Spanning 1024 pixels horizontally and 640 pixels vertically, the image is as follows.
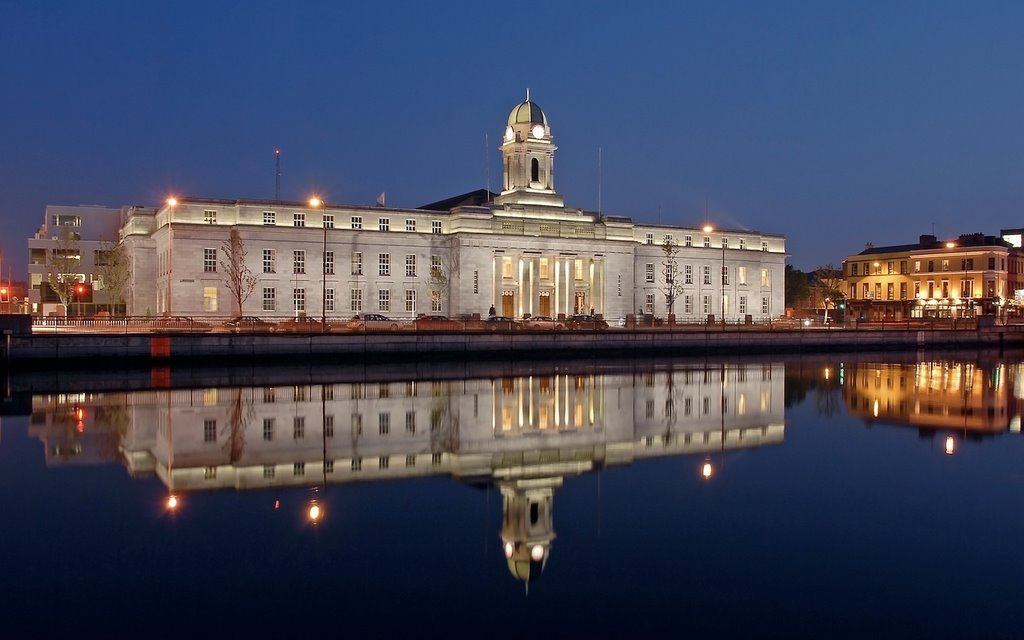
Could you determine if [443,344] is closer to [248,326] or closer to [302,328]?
[302,328]

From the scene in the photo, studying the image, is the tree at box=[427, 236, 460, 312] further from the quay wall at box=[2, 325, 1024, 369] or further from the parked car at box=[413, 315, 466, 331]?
the quay wall at box=[2, 325, 1024, 369]

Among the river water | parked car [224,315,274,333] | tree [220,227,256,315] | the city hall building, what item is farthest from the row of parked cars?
the river water

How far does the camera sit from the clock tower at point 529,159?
285ft

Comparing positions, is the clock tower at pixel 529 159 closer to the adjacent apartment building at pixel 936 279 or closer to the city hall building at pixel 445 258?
the city hall building at pixel 445 258

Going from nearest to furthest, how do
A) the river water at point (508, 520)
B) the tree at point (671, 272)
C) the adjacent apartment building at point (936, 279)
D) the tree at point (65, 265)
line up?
the river water at point (508, 520) → the tree at point (65, 265) → the tree at point (671, 272) → the adjacent apartment building at point (936, 279)

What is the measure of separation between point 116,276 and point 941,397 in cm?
7097

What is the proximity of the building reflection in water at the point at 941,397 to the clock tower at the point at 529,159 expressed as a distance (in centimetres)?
3820

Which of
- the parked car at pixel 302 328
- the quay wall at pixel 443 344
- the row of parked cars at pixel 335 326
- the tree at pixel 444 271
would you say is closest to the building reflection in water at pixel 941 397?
the quay wall at pixel 443 344

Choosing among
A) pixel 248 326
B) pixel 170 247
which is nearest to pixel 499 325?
pixel 248 326

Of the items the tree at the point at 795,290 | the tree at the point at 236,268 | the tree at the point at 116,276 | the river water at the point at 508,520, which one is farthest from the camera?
the tree at the point at 795,290

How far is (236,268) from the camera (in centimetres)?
7069

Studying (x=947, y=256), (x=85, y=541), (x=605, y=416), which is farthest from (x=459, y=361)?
(x=947, y=256)

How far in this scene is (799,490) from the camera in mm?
17703

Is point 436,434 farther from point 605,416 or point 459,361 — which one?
point 459,361
